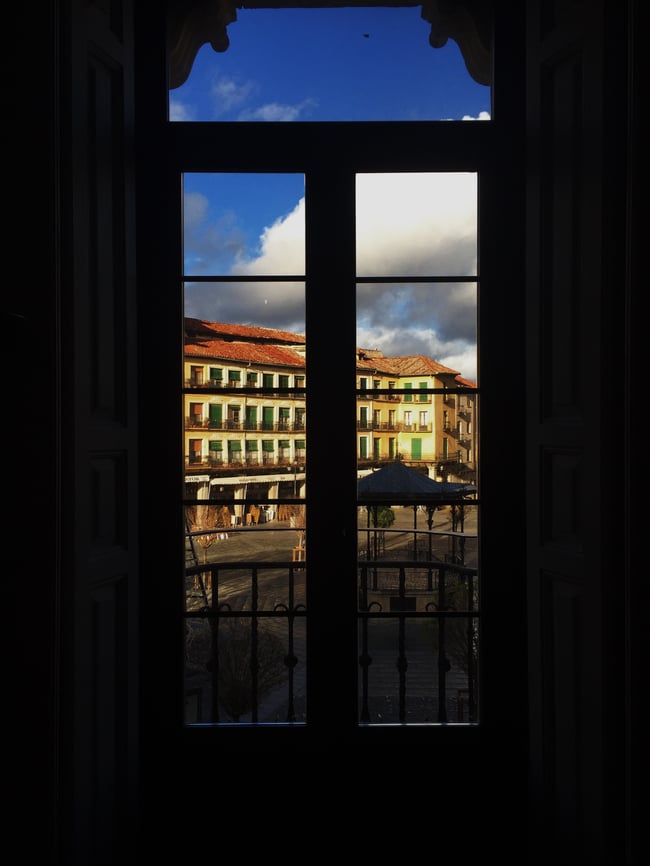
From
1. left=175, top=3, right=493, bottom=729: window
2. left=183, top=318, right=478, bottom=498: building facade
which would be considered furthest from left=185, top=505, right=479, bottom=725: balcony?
left=183, top=318, right=478, bottom=498: building facade

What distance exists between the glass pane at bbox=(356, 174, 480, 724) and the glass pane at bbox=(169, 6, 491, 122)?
0.25m

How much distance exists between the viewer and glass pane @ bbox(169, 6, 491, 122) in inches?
69.4

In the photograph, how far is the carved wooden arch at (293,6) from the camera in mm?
1746

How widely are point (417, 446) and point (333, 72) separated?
1230mm

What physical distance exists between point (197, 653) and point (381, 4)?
2.16 m

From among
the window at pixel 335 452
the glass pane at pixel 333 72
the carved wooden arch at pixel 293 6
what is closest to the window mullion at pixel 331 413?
the window at pixel 335 452

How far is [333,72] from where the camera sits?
5.85 ft

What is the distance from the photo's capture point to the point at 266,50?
1.79 metres

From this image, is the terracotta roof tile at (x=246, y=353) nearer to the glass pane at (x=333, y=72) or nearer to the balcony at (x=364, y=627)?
the balcony at (x=364, y=627)
